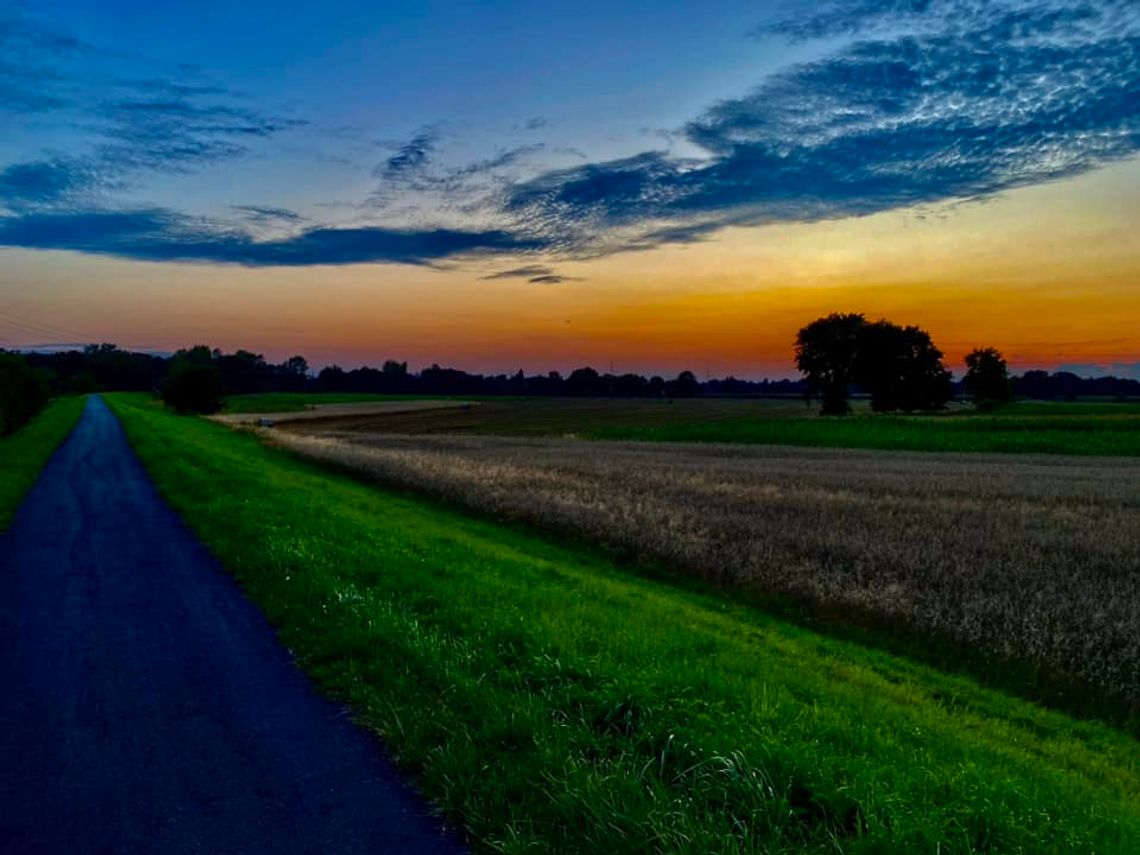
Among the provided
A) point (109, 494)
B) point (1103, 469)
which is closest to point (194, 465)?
point (109, 494)

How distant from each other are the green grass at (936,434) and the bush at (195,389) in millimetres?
68722

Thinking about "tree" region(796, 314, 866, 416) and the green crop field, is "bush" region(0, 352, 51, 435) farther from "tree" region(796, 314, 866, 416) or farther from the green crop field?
"tree" region(796, 314, 866, 416)

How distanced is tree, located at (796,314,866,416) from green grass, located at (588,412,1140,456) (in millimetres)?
30735

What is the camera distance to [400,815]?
4961 mm

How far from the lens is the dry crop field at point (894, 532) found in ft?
34.2

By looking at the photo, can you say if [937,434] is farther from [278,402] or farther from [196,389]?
[278,402]

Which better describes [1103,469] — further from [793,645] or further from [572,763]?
[572,763]

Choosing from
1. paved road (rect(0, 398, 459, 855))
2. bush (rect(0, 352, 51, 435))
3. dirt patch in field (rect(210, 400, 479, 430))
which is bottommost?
dirt patch in field (rect(210, 400, 479, 430))

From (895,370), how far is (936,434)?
44.1 meters

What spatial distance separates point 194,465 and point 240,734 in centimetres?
2272

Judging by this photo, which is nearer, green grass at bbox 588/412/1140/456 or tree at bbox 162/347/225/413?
green grass at bbox 588/412/1140/456

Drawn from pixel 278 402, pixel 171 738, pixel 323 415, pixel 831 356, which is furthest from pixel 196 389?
pixel 171 738

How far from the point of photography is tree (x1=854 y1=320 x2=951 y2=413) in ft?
314

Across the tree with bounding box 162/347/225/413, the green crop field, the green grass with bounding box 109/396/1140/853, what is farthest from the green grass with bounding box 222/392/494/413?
the green grass with bounding box 109/396/1140/853
